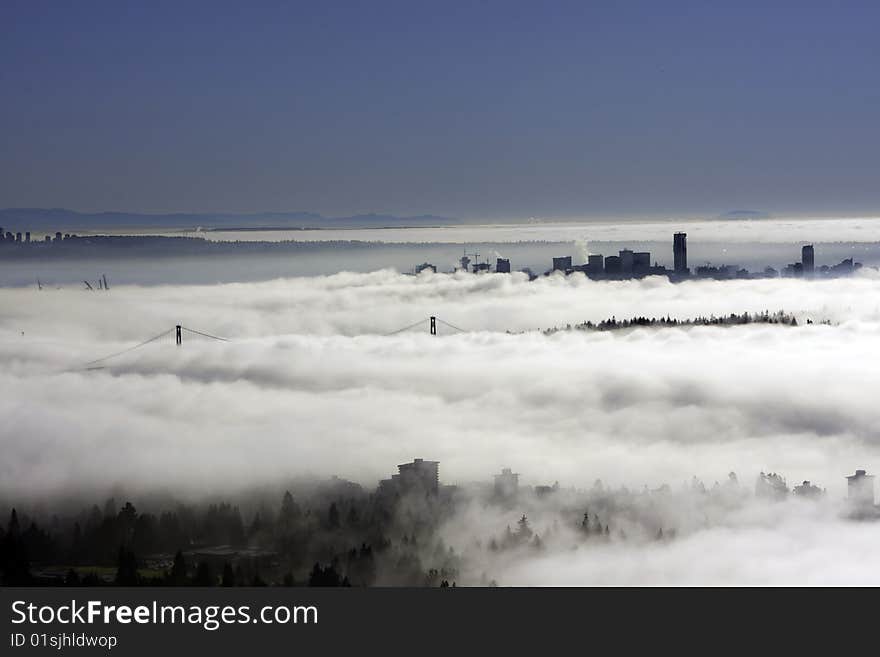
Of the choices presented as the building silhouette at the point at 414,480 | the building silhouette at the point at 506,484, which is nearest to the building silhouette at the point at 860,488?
the building silhouette at the point at 506,484

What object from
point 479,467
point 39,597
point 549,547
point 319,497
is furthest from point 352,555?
point 39,597

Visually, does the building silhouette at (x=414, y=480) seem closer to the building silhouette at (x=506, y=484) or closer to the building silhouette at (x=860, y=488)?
the building silhouette at (x=506, y=484)

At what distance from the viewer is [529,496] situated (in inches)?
7106

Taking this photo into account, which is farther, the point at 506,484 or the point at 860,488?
the point at 506,484

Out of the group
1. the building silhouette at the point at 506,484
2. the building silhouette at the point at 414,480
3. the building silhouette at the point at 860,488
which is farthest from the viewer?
the building silhouette at the point at 506,484

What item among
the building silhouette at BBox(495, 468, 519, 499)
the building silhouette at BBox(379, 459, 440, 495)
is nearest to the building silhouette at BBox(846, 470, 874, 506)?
the building silhouette at BBox(495, 468, 519, 499)

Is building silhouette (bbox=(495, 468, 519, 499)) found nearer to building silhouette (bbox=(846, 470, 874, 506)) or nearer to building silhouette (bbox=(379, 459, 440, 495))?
building silhouette (bbox=(379, 459, 440, 495))

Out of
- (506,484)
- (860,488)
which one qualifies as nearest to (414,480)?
(506,484)

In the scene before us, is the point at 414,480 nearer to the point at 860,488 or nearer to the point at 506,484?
the point at 506,484

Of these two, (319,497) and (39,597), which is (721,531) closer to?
(319,497)

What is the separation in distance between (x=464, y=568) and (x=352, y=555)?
506 inches

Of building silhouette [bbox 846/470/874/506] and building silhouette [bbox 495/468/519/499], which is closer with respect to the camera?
building silhouette [bbox 846/470/874/506]

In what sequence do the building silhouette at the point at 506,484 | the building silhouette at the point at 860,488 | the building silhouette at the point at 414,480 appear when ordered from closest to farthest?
the building silhouette at the point at 414,480 → the building silhouette at the point at 860,488 → the building silhouette at the point at 506,484

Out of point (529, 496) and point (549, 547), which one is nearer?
point (549, 547)
